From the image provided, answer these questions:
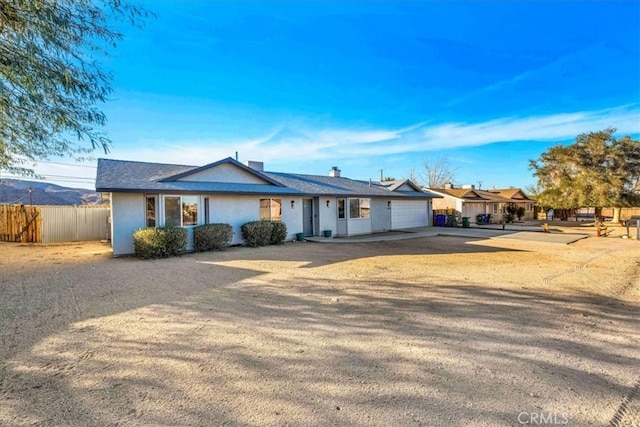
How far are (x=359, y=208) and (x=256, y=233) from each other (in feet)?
24.5

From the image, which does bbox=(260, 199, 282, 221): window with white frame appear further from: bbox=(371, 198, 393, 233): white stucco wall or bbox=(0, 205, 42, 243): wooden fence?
bbox=(0, 205, 42, 243): wooden fence

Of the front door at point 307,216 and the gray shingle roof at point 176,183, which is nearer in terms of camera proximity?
the gray shingle roof at point 176,183

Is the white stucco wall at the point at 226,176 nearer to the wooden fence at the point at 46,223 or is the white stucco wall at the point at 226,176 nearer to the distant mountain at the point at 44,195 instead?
the wooden fence at the point at 46,223

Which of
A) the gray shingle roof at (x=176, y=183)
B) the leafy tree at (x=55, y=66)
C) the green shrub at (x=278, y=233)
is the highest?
the leafy tree at (x=55, y=66)

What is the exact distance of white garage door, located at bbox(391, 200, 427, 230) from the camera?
73.7ft

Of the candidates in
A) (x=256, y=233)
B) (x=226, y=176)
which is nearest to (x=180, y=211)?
(x=226, y=176)

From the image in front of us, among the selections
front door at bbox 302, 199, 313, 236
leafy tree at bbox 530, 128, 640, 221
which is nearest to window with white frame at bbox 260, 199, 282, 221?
front door at bbox 302, 199, 313, 236

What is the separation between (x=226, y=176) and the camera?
1496cm

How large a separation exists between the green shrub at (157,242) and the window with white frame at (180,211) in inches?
41.9

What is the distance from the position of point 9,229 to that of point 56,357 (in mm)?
17909

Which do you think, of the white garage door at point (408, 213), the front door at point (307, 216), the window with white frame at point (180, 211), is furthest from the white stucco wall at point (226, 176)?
the white garage door at point (408, 213)

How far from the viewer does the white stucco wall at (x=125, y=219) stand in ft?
38.1

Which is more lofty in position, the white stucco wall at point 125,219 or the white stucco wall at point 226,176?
the white stucco wall at point 226,176

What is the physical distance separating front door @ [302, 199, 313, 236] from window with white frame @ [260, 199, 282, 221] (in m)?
1.95
